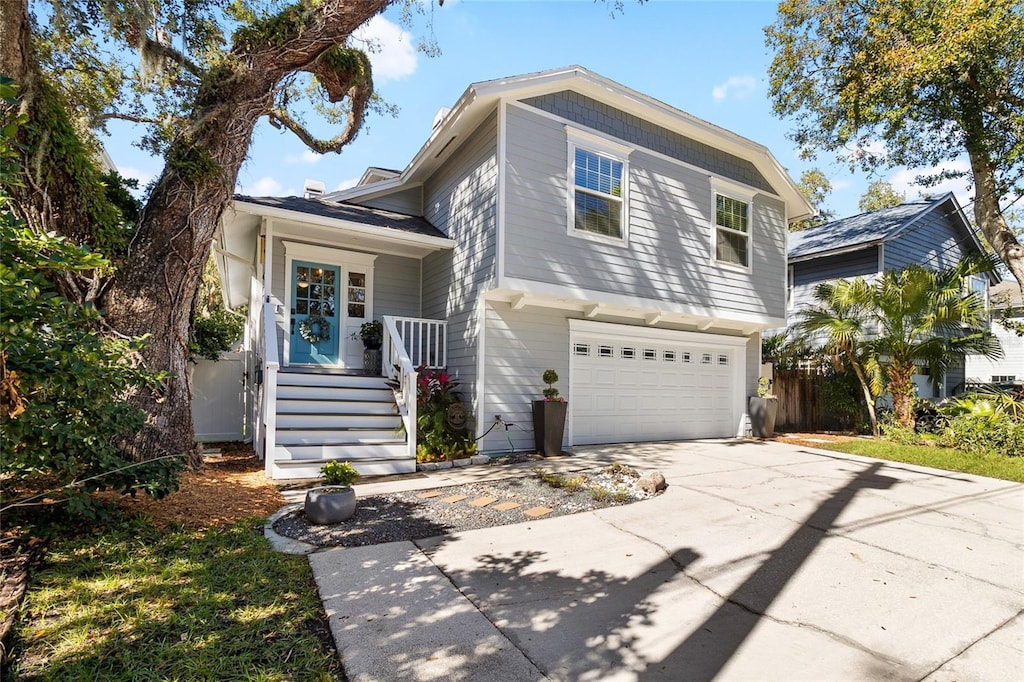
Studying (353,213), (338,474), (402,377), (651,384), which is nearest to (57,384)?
(338,474)

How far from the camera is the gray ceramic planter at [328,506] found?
415cm

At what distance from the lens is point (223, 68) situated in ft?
20.3

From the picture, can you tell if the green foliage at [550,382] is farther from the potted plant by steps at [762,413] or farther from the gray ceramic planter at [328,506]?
the potted plant by steps at [762,413]

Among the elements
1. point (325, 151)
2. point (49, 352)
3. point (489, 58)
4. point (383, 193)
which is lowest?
point (49, 352)

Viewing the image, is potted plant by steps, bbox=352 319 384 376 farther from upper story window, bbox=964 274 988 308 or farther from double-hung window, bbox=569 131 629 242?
upper story window, bbox=964 274 988 308

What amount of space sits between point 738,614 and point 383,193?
29.9 feet

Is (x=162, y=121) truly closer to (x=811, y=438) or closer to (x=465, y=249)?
(x=465, y=249)

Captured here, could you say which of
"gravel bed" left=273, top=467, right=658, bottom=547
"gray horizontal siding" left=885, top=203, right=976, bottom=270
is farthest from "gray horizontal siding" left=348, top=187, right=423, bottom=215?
"gray horizontal siding" left=885, top=203, right=976, bottom=270

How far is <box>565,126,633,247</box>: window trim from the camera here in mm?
7785

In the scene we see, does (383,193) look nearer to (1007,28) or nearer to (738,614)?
(738,614)

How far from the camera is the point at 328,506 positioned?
417cm

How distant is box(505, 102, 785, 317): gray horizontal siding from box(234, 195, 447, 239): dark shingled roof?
6.36ft

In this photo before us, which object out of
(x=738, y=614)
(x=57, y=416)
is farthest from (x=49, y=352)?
(x=738, y=614)

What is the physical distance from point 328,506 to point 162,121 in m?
6.34
